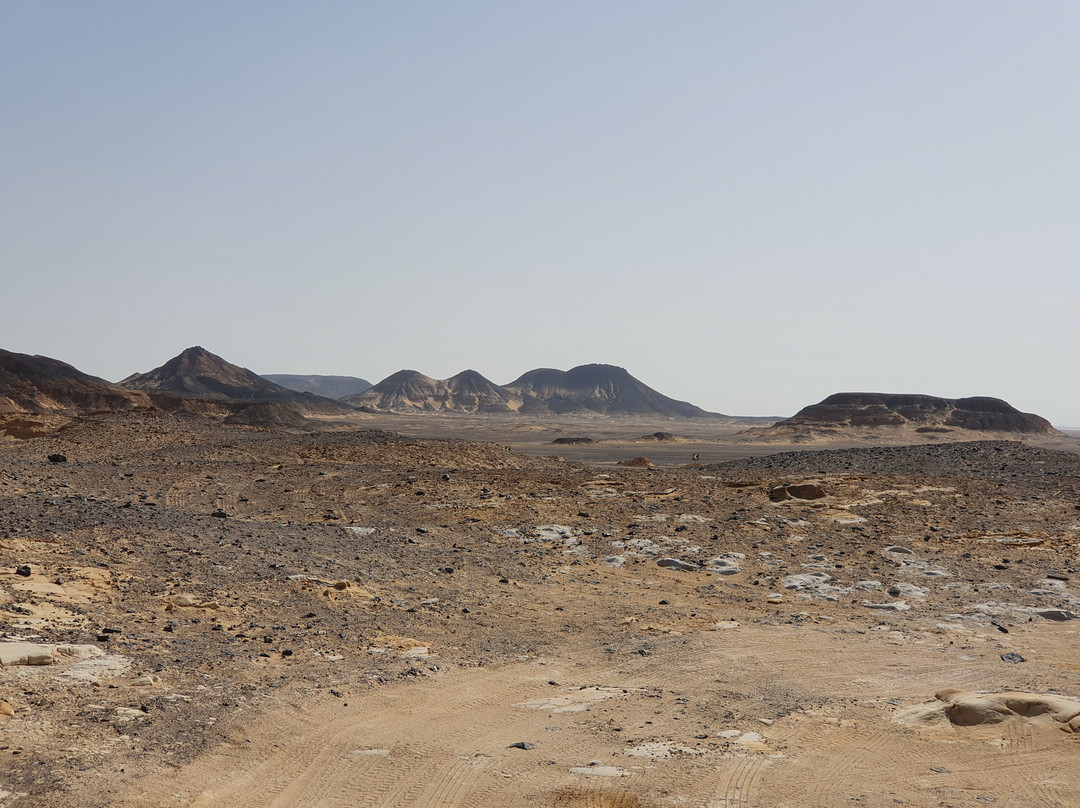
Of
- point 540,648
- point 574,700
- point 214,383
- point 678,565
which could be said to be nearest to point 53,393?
point 214,383

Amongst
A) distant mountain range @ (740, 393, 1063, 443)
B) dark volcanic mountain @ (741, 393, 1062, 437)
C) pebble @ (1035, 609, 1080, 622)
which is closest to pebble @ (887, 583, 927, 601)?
pebble @ (1035, 609, 1080, 622)

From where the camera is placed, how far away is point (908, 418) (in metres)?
118

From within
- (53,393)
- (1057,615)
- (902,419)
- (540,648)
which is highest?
(902,419)

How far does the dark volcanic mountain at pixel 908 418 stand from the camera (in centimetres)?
11144

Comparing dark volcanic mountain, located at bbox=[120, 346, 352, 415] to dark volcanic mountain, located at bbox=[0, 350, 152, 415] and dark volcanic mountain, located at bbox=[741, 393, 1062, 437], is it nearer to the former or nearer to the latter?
dark volcanic mountain, located at bbox=[0, 350, 152, 415]

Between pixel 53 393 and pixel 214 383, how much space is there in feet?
216

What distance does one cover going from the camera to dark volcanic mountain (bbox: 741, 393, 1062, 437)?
111438 mm

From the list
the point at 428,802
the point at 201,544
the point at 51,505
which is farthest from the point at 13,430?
the point at 428,802

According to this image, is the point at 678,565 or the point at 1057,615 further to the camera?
the point at 678,565

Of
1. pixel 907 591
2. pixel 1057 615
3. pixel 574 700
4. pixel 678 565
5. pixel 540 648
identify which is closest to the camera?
pixel 574 700

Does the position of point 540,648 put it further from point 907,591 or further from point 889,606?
point 907,591

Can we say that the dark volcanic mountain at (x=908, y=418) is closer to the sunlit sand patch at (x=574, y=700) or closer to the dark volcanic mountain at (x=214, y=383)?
the dark volcanic mountain at (x=214, y=383)

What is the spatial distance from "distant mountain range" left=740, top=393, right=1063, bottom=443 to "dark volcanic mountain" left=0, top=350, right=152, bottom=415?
80.5m

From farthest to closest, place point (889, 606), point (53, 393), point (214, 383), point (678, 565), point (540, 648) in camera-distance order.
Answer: point (214, 383) < point (53, 393) < point (678, 565) < point (889, 606) < point (540, 648)
